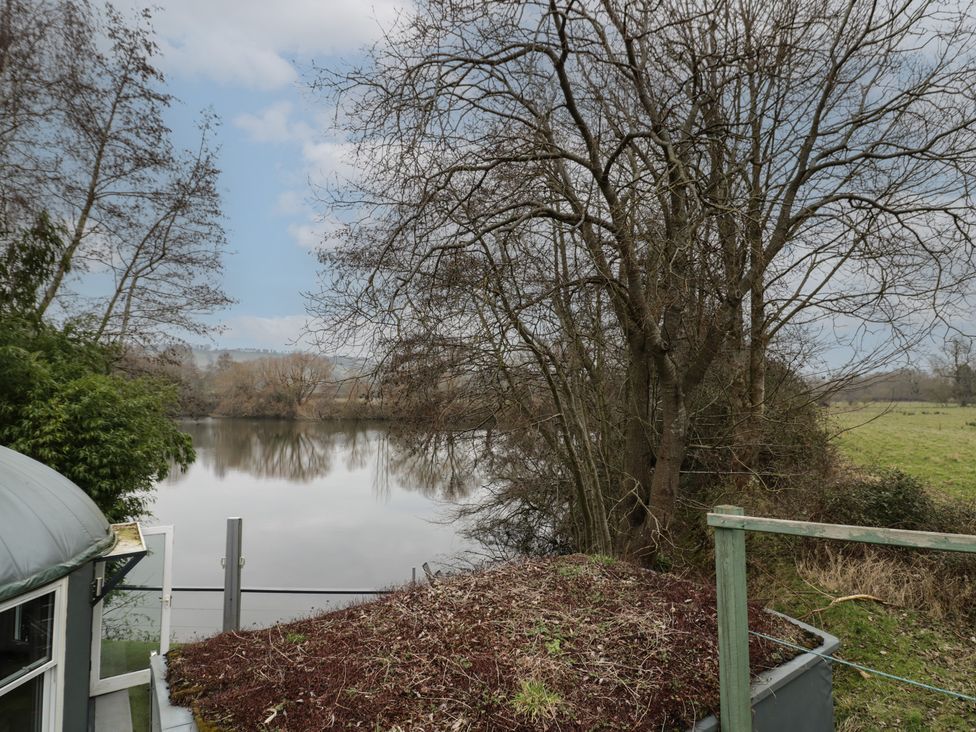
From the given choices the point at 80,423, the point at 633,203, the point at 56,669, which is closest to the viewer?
the point at 56,669

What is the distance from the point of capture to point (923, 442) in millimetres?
9430

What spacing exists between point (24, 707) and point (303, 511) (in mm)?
15933

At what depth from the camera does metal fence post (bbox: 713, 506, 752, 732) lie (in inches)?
93.1

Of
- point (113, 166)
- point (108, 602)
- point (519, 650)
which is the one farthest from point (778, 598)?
point (113, 166)

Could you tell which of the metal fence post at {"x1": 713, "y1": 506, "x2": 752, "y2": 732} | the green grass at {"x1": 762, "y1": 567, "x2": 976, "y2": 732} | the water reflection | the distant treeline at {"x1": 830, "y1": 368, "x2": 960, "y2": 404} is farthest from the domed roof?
the distant treeline at {"x1": 830, "y1": 368, "x2": 960, "y2": 404}

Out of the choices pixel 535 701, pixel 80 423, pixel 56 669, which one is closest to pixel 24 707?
pixel 56 669

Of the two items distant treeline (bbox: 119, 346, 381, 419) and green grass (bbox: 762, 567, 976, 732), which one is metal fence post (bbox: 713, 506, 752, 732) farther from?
distant treeline (bbox: 119, 346, 381, 419)

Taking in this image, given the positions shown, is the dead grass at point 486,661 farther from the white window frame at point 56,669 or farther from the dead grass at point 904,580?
the dead grass at point 904,580

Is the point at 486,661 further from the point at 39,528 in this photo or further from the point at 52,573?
the point at 39,528

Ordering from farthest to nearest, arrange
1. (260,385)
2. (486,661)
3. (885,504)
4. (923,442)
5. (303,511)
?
(303,511) → (260,385) → (923,442) → (885,504) → (486,661)

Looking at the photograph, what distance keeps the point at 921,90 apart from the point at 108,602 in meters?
9.54

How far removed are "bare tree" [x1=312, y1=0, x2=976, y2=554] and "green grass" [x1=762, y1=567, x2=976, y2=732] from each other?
1569mm

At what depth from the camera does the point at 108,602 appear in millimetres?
5477

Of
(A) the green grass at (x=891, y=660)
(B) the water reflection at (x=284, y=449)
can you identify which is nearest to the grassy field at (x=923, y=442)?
(A) the green grass at (x=891, y=660)
